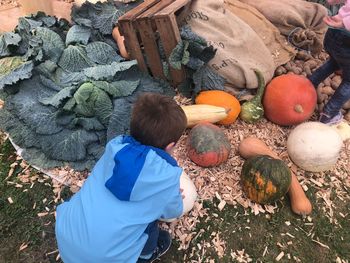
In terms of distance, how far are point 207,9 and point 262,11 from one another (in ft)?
2.98

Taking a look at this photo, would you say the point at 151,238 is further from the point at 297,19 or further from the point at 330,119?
the point at 297,19

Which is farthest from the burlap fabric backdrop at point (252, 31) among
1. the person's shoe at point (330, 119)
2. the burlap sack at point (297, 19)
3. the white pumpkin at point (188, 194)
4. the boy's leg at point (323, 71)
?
the white pumpkin at point (188, 194)

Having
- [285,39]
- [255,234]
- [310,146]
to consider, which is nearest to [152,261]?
[255,234]

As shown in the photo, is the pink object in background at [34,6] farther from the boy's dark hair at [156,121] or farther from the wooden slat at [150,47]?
the boy's dark hair at [156,121]

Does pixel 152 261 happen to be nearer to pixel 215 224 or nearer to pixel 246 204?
pixel 215 224

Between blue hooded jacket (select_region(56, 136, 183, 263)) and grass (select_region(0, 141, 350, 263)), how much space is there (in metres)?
0.72

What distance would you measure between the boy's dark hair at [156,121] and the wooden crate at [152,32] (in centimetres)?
151

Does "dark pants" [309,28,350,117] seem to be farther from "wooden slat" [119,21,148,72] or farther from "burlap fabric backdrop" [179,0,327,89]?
"wooden slat" [119,21,148,72]

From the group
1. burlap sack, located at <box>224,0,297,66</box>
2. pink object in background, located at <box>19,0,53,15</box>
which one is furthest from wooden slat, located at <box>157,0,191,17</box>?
pink object in background, located at <box>19,0,53,15</box>

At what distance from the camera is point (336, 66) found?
330 centimetres

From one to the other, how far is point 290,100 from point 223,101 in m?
0.60

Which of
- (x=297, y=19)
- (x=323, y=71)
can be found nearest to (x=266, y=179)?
(x=323, y=71)

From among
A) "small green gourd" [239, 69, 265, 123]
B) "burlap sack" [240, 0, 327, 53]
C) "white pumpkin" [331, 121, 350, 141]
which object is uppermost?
"burlap sack" [240, 0, 327, 53]

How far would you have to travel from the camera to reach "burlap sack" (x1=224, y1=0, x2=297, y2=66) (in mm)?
3812
